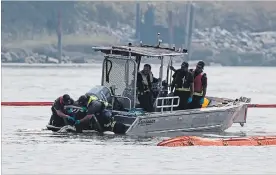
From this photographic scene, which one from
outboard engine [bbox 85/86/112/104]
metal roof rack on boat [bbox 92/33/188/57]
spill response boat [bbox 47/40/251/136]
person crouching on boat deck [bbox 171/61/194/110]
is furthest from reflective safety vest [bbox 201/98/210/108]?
outboard engine [bbox 85/86/112/104]

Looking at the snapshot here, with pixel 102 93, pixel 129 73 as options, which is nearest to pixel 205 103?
pixel 129 73

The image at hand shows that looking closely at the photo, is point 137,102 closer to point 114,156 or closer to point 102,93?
point 102,93

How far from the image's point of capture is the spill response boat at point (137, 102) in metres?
30.4

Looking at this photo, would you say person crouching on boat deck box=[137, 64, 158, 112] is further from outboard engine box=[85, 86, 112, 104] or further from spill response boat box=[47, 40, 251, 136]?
outboard engine box=[85, 86, 112, 104]

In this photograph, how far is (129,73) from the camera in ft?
103

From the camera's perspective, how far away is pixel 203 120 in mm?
31953

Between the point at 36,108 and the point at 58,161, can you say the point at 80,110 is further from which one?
the point at 36,108

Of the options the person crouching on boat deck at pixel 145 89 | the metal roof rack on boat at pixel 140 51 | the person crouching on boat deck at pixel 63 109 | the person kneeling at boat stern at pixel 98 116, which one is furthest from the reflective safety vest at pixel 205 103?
the person crouching on boat deck at pixel 63 109

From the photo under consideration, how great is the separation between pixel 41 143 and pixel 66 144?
83 cm

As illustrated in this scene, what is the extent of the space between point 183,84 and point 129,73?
171 cm

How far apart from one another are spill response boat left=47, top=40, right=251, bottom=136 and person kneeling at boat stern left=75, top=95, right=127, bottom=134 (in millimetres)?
275

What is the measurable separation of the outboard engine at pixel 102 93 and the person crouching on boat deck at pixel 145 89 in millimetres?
920

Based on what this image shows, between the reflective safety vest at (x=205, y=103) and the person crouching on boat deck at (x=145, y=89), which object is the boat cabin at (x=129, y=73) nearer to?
the person crouching on boat deck at (x=145, y=89)

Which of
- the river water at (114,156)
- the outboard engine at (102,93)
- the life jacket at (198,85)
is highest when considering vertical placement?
the life jacket at (198,85)
